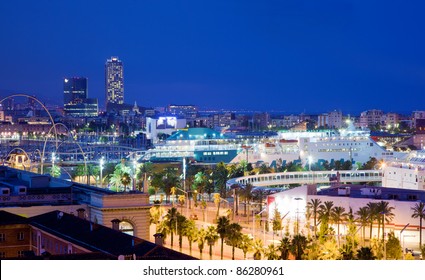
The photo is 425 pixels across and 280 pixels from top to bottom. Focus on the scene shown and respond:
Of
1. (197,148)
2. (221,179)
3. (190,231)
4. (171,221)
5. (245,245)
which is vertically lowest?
(245,245)

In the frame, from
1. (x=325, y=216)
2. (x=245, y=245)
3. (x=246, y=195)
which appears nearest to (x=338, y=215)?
(x=325, y=216)

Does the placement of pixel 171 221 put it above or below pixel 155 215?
above

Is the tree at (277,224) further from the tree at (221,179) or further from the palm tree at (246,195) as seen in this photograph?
the tree at (221,179)

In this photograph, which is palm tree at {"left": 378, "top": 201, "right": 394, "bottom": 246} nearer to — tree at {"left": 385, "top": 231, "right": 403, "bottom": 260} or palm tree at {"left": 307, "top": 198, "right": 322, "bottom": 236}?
palm tree at {"left": 307, "top": 198, "right": 322, "bottom": 236}

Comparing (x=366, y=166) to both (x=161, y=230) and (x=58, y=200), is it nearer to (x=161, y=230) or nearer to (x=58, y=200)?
(x=161, y=230)

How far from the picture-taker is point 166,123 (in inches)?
3014

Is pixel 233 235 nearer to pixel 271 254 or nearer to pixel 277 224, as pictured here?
Result: pixel 271 254

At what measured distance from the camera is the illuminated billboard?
250ft

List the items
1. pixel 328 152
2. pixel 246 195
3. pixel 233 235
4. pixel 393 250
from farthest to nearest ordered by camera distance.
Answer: pixel 328 152, pixel 246 195, pixel 233 235, pixel 393 250

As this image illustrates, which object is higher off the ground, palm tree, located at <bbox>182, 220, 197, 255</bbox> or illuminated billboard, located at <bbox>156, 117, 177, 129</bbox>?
illuminated billboard, located at <bbox>156, 117, 177, 129</bbox>

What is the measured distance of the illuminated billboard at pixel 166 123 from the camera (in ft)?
250

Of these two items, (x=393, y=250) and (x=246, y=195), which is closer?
(x=393, y=250)

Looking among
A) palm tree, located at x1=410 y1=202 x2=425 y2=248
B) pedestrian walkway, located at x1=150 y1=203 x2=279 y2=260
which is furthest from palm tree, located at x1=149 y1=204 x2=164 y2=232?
palm tree, located at x1=410 y1=202 x2=425 y2=248

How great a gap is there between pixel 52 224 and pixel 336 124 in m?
91.6
